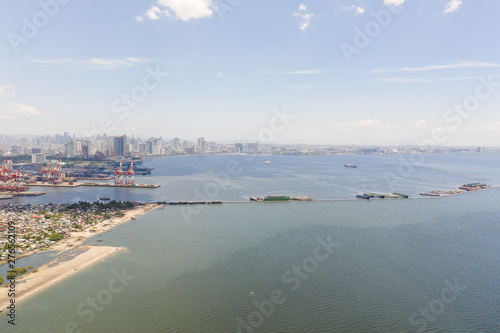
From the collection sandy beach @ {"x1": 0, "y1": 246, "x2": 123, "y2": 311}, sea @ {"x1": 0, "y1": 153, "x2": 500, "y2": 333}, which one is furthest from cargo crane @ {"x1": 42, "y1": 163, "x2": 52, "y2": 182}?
sandy beach @ {"x1": 0, "y1": 246, "x2": 123, "y2": 311}

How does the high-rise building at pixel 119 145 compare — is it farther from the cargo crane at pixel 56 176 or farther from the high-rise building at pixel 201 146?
the cargo crane at pixel 56 176

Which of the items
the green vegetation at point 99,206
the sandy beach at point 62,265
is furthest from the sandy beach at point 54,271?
the green vegetation at point 99,206

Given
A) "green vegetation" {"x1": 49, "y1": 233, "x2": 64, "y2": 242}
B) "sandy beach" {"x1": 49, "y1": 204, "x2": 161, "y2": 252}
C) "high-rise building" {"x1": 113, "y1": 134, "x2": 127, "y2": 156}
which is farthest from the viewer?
"high-rise building" {"x1": 113, "y1": 134, "x2": 127, "y2": 156}

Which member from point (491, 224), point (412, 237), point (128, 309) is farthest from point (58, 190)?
point (491, 224)

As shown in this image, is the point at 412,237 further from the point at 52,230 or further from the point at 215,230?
the point at 52,230

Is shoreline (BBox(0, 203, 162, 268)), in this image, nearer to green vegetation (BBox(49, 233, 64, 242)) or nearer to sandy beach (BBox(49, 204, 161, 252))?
sandy beach (BBox(49, 204, 161, 252))

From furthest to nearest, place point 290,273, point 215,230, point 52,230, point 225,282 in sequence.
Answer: point 215,230 → point 52,230 → point 290,273 → point 225,282
